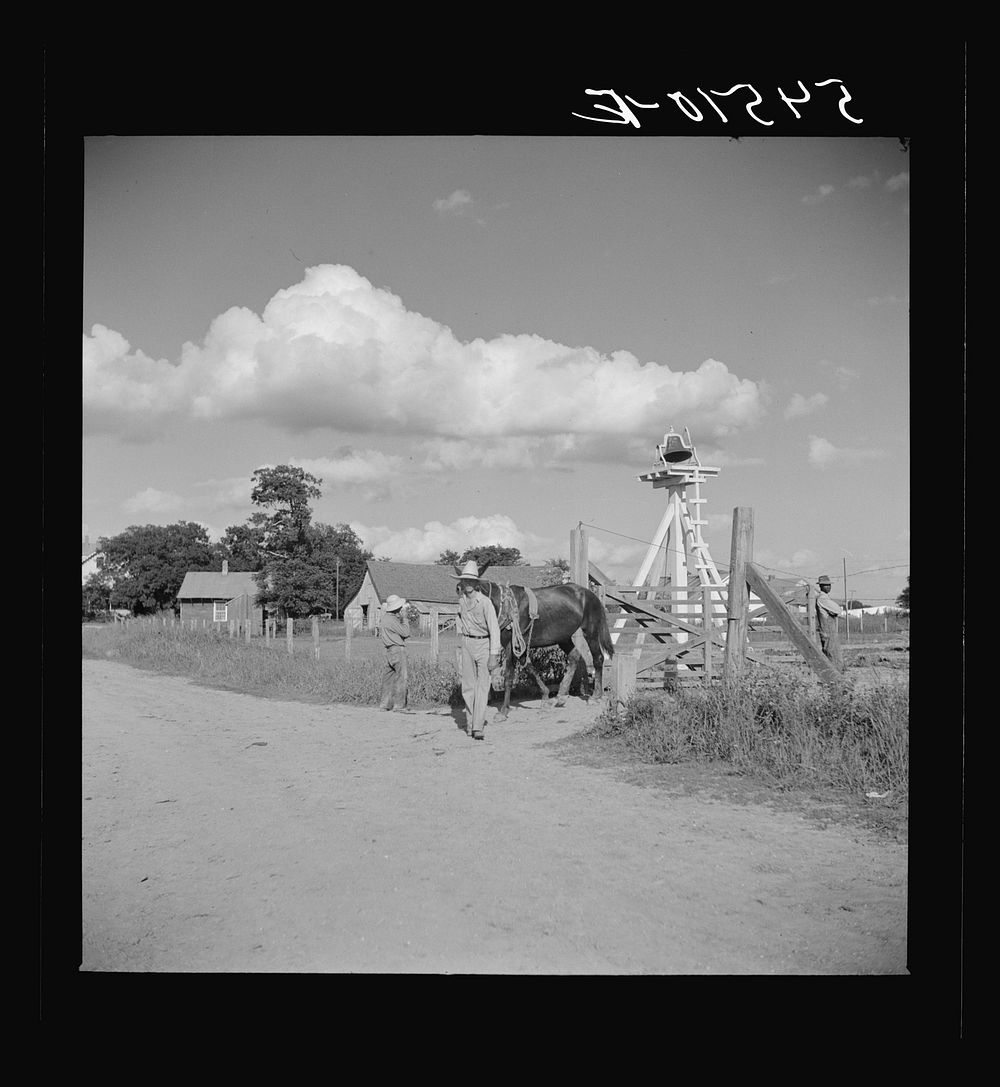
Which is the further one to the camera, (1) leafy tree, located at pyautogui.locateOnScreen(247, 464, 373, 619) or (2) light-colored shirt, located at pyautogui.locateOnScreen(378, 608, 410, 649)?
(1) leafy tree, located at pyautogui.locateOnScreen(247, 464, 373, 619)

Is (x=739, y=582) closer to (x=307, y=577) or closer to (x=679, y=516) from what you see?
(x=679, y=516)

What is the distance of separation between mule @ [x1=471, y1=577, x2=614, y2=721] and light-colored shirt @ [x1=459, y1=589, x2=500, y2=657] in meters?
0.72

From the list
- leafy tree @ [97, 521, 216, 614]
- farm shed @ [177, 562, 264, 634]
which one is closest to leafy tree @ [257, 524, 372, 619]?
farm shed @ [177, 562, 264, 634]

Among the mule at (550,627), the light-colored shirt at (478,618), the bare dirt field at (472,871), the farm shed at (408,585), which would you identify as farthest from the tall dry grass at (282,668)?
the farm shed at (408,585)

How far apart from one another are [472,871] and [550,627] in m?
7.16

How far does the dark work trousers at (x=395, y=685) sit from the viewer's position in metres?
12.2

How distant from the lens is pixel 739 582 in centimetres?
1029

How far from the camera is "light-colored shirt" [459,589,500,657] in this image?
10031mm

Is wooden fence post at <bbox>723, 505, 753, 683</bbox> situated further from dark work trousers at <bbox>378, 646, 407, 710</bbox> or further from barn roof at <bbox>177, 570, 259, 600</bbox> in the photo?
barn roof at <bbox>177, 570, 259, 600</bbox>

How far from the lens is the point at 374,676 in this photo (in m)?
14.3

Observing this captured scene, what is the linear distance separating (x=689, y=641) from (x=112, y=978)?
9891 mm

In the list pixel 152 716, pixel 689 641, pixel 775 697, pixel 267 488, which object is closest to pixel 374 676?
pixel 152 716
